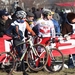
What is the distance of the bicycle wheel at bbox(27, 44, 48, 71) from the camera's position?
31.8ft

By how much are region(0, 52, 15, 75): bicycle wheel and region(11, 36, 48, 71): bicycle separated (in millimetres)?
137

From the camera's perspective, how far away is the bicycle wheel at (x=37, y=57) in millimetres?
9680

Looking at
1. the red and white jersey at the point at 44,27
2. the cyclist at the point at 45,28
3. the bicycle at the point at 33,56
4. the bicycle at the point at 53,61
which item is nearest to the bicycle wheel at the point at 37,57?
the bicycle at the point at 33,56

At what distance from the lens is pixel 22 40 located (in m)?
9.77

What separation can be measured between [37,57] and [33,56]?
13 cm

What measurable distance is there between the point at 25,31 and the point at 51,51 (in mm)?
994

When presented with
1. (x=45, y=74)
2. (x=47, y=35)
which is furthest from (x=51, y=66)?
(x=47, y=35)

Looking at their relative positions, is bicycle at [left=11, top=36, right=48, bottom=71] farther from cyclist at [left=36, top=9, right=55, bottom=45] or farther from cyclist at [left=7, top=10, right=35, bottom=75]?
cyclist at [left=36, top=9, right=55, bottom=45]

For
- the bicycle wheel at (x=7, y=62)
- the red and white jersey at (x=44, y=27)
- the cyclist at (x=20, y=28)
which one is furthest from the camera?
the red and white jersey at (x=44, y=27)

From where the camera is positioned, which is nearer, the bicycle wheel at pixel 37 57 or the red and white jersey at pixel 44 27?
the bicycle wheel at pixel 37 57

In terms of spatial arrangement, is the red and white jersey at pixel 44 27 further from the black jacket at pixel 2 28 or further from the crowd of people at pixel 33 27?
the black jacket at pixel 2 28

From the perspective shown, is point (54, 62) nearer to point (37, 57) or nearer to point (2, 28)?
point (37, 57)

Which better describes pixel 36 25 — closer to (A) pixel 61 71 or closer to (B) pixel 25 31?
(B) pixel 25 31

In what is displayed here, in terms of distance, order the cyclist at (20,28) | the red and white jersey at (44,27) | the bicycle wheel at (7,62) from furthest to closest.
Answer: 1. the red and white jersey at (44,27)
2. the bicycle wheel at (7,62)
3. the cyclist at (20,28)
